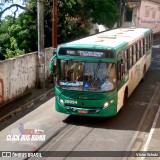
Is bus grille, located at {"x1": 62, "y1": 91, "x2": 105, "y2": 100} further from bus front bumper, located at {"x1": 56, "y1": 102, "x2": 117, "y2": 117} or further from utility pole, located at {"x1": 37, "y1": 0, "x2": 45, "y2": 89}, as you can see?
utility pole, located at {"x1": 37, "y1": 0, "x2": 45, "y2": 89}

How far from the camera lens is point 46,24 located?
22562mm

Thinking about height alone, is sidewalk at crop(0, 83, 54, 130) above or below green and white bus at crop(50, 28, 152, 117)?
below

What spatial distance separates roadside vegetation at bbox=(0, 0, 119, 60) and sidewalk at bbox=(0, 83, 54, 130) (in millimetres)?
4831

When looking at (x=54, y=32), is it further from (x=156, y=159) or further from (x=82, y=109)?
(x=156, y=159)

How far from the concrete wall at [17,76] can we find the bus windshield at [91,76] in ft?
12.1

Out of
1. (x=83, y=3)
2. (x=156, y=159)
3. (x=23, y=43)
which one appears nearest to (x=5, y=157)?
(x=156, y=159)

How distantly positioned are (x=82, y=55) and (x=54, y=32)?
6940 mm

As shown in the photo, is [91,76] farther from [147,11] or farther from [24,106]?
[147,11]

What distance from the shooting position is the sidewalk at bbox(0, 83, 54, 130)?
13.4 m

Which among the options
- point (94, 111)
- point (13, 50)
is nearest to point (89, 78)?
point (94, 111)

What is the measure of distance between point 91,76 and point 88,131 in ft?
6.21

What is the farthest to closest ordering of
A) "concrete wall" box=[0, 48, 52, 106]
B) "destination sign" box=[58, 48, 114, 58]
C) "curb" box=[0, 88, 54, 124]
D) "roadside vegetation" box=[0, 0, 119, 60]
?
"roadside vegetation" box=[0, 0, 119, 60], "concrete wall" box=[0, 48, 52, 106], "curb" box=[0, 88, 54, 124], "destination sign" box=[58, 48, 114, 58]

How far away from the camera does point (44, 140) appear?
36.1ft

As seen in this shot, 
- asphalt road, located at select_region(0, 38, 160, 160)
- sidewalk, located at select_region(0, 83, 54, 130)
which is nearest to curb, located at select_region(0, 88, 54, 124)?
sidewalk, located at select_region(0, 83, 54, 130)
